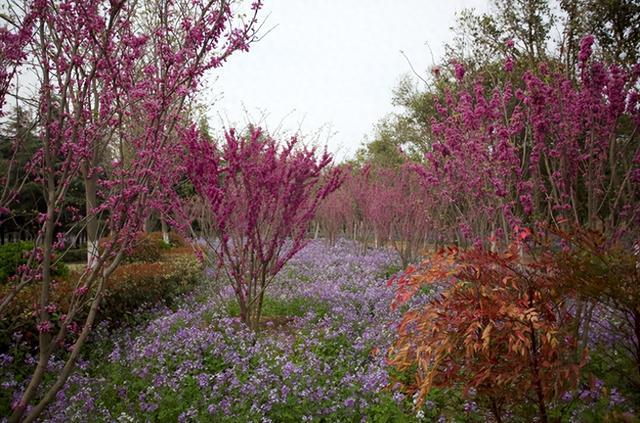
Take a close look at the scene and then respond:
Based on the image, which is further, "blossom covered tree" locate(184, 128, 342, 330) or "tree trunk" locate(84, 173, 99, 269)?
"blossom covered tree" locate(184, 128, 342, 330)

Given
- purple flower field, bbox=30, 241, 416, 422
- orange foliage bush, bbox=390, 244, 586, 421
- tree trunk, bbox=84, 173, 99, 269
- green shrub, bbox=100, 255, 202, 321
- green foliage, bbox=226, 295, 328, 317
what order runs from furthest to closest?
green foliage, bbox=226, 295, 328, 317, green shrub, bbox=100, 255, 202, 321, purple flower field, bbox=30, 241, 416, 422, tree trunk, bbox=84, 173, 99, 269, orange foliage bush, bbox=390, 244, 586, 421

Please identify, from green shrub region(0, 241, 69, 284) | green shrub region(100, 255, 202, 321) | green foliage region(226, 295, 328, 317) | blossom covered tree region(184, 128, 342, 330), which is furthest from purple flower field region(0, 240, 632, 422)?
green shrub region(0, 241, 69, 284)

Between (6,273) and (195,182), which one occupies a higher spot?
(195,182)

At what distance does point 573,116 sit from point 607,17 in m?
8.52

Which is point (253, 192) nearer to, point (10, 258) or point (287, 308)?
point (287, 308)

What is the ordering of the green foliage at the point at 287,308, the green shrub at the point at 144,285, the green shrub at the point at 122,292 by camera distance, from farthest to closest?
the green foliage at the point at 287,308
the green shrub at the point at 144,285
the green shrub at the point at 122,292

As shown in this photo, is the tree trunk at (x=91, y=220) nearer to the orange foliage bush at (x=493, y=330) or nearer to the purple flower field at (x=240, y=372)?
the purple flower field at (x=240, y=372)

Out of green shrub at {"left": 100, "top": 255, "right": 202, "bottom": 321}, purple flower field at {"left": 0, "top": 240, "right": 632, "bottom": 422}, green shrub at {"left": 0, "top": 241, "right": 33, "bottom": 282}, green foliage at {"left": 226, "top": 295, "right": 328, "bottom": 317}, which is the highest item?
green shrub at {"left": 0, "top": 241, "right": 33, "bottom": 282}

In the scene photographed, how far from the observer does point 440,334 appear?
9.86 feet

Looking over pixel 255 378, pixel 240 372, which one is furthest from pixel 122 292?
pixel 255 378

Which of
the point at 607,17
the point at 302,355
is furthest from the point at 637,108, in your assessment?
the point at 607,17

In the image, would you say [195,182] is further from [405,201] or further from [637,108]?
[405,201]

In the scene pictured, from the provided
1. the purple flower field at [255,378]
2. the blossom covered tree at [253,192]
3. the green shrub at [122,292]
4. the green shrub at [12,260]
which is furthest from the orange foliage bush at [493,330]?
the green shrub at [12,260]

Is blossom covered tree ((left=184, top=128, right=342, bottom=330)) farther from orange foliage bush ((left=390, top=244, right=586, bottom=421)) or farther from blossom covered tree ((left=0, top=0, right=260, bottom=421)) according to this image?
orange foliage bush ((left=390, top=244, right=586, bottom=421))
